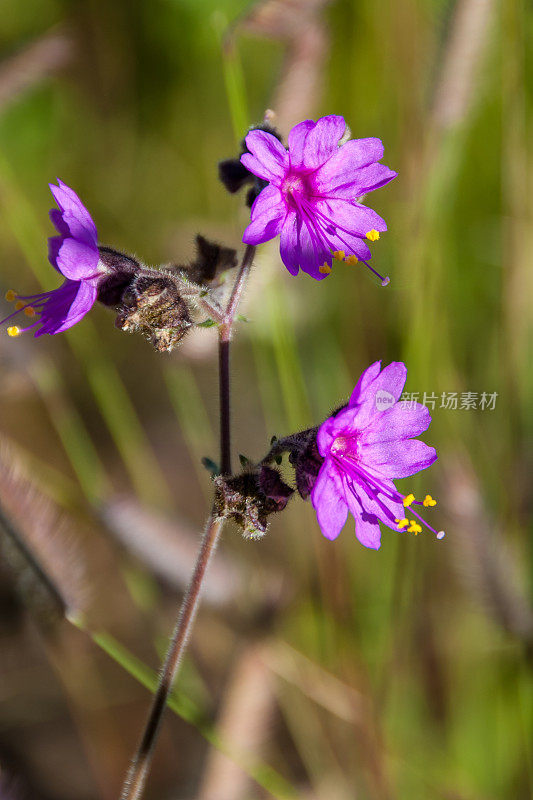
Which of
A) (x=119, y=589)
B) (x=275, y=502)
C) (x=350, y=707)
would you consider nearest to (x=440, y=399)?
(x=350, y=707)

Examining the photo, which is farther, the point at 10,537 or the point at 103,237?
the point at 103,237

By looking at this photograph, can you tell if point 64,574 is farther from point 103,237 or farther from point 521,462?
point 103,237

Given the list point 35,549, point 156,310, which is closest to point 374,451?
point 156,310

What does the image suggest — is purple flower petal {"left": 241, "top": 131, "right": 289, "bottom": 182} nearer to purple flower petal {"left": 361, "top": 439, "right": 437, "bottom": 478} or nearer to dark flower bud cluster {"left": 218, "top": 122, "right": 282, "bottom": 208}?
dark flower bud cluster {"left": 218, "top": 122, "right": 282, "bottom": 208}

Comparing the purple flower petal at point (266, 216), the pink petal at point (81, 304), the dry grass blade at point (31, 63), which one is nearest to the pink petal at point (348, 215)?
the purple flower petal at point (266, 216)

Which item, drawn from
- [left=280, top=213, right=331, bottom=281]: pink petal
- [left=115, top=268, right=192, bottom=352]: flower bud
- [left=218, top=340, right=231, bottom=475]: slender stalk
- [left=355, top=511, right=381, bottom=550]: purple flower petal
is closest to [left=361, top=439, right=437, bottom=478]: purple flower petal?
[left=355, top=511, right=381, bottom=550]: purple flower petal

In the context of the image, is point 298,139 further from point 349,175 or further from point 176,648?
point 176,648
